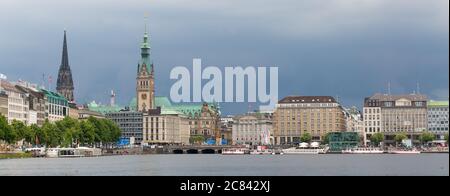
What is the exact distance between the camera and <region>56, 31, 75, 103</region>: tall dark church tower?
191750 millimetres

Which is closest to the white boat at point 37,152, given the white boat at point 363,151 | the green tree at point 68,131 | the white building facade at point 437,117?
the green tree at point 68,131

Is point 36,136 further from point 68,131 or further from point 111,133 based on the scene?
point 111,133

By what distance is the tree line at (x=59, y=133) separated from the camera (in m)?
87.9

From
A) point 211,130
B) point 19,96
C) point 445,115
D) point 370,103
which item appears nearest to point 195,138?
point 211,130

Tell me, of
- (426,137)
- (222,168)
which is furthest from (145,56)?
(222,168)

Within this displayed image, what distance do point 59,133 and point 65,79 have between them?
84.2 meters

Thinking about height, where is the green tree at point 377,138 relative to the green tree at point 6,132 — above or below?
below

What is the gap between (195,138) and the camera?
190000 millimetres

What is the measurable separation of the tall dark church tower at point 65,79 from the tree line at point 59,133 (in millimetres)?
56291

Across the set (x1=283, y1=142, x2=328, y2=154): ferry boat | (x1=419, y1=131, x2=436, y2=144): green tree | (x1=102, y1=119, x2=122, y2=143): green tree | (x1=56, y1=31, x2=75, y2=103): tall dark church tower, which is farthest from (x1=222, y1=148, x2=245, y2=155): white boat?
(x1=56, y1=31, x2=75, y2=103): tall dark church tower

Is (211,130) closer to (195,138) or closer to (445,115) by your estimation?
(195,138)

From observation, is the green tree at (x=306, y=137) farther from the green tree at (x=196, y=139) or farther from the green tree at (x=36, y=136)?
the green tree at (x=36, y=136)
